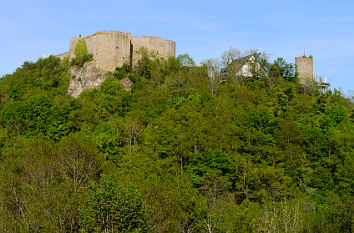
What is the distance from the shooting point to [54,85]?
220 ft

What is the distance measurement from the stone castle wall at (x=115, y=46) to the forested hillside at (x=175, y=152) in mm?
2360

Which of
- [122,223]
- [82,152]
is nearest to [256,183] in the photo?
[82,152]

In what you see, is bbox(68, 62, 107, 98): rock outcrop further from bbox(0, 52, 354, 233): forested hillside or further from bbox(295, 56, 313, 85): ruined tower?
bbox(295, 56, 313, 85): ruined tower

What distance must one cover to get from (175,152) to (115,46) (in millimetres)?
22216

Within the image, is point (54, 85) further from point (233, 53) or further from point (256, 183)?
point (256, 183)

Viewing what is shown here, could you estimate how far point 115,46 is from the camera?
63281mm

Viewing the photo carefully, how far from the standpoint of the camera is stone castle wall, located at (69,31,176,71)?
6288cm

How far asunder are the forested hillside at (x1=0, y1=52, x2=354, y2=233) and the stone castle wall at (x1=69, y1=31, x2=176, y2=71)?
2360 millimetres

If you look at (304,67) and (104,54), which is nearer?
(104,54)

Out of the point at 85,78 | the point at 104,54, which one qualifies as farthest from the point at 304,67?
the point at 85,78

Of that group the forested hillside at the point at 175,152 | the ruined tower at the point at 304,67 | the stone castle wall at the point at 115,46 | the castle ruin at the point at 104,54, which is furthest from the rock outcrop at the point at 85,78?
the ruined tower at the point at 304,67

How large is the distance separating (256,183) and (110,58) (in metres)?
28.2

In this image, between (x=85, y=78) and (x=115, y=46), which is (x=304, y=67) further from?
(x=85, y=78)

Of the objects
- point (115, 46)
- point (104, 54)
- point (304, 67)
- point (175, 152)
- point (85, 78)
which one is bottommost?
point (175, 152)
